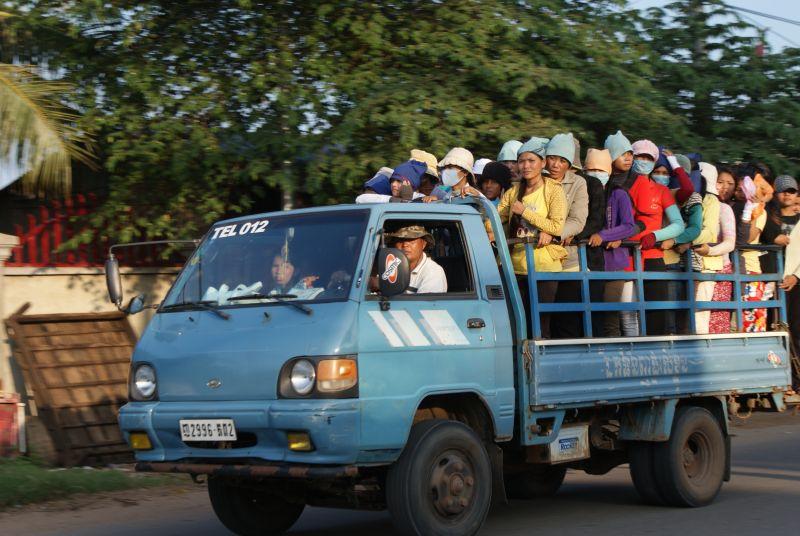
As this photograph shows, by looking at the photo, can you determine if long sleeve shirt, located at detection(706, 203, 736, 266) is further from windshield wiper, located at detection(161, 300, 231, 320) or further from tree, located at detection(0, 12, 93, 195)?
tree, located at detection(0, 12, 93, 195)

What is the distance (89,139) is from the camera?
10961 mm

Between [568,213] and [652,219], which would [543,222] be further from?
[652,219]

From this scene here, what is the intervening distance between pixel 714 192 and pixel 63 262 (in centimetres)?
660

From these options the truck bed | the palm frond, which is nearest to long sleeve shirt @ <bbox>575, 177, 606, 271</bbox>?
the truck bed

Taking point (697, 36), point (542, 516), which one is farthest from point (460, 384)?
point (697, 36)

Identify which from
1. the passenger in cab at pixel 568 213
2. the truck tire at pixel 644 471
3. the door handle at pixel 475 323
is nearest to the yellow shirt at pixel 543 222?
the passenger in cab at pixel 568 213

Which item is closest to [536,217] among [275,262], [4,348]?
[275,262]

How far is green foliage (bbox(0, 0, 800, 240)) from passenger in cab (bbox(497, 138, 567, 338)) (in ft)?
11.0

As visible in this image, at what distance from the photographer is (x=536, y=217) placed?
22.5 feet

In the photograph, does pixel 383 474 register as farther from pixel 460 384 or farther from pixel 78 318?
pixel 78 318

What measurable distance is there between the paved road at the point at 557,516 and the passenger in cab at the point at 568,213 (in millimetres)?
1252

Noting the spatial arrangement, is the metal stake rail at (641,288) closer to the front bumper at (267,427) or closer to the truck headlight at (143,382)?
the front bumper at (267,427)

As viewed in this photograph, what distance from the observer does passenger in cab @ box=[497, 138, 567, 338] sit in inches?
264

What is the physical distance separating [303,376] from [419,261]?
3.76 feet
